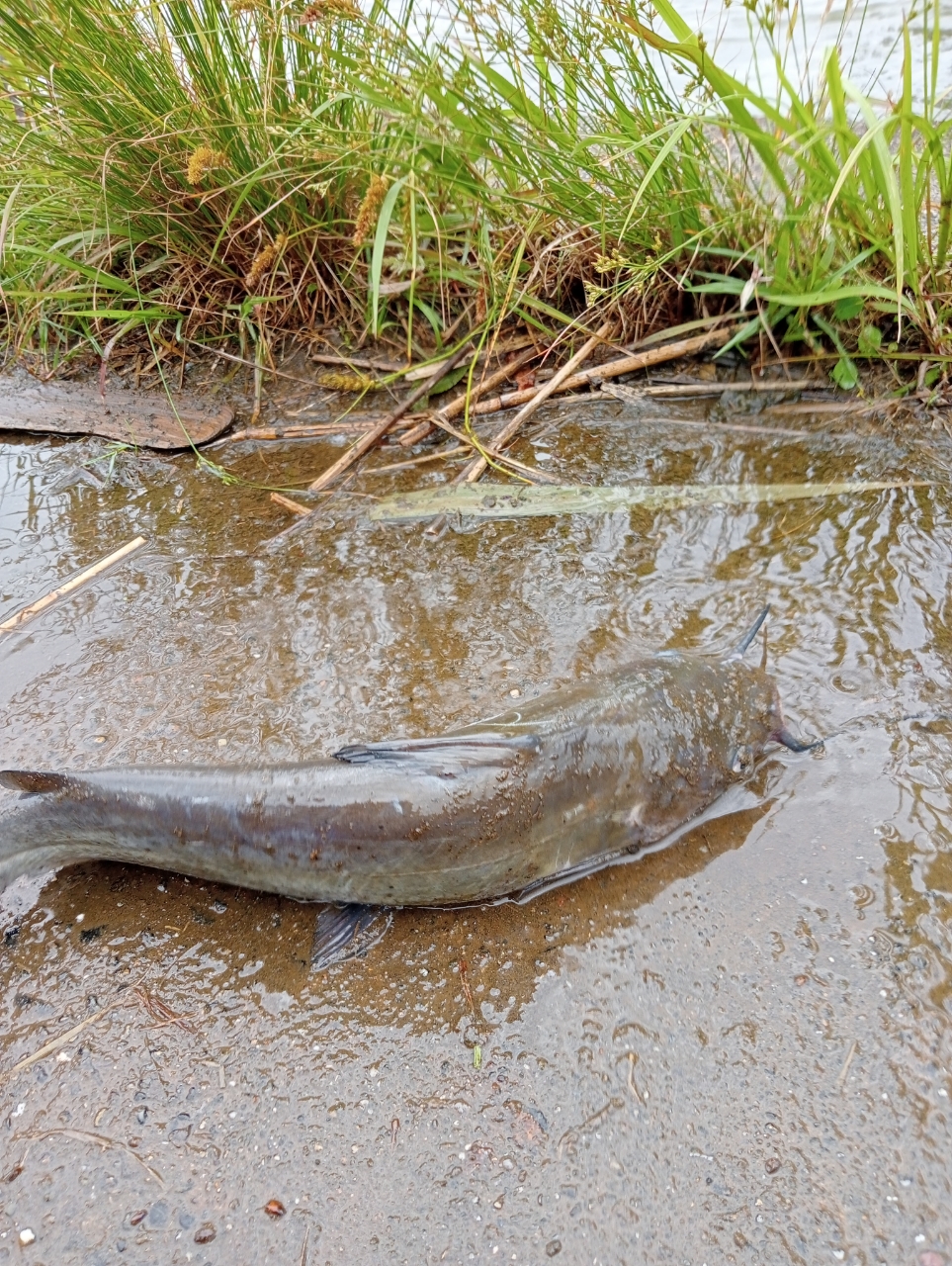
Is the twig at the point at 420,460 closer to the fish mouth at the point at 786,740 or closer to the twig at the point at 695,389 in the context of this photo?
the twig at the point at 695,389

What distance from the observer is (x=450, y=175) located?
3.46 m

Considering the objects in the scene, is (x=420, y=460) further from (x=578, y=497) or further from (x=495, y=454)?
(x=578, y=497)

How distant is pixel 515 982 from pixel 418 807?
1.52 ft

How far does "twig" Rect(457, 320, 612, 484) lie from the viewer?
3.47 meters

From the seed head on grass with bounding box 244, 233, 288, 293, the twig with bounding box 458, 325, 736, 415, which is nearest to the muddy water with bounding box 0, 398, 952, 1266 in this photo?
the twig with bounding box 458, 325, 736, 415

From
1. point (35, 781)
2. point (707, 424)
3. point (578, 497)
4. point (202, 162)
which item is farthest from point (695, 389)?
point (35, 781)

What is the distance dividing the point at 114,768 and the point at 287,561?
4.09 feet

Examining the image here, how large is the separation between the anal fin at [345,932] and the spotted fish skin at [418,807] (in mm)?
61

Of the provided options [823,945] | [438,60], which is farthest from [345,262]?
[823,945]

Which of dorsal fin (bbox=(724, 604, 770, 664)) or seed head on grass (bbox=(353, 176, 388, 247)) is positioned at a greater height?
seed head on grass (bbox=(353, 176, 388, 247))

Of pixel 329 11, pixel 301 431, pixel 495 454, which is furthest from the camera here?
pixel 301 431

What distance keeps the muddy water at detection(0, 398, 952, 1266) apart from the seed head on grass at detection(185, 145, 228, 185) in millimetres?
1661

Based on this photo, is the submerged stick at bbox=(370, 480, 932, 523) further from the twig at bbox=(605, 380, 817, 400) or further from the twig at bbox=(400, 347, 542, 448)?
the twig at bbox=(605, 380, 817, 400)

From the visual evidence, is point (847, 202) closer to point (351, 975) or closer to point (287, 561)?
point (287, 561)
